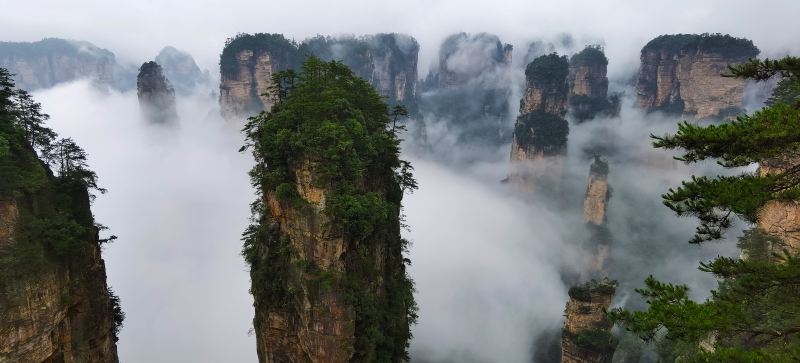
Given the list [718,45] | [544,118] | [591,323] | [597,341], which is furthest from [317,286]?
[718,45]

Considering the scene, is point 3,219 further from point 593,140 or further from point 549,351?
point 593,140

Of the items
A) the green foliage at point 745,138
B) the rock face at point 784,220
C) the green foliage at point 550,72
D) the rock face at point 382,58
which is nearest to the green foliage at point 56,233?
the green foliage at point 745,138

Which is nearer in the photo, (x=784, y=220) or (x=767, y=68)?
(x=767, y=68)

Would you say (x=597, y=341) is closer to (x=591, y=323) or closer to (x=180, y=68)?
(x=591, y=323)

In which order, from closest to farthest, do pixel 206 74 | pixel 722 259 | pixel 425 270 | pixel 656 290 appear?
pixel 722 259 → pixel 656 290 → pixel 425 270 → pixel 206 74

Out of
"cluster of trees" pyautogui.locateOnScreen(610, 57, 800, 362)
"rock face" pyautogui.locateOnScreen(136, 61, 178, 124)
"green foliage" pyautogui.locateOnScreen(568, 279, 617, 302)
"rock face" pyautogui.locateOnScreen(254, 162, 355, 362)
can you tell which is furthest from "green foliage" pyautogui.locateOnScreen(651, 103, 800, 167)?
"rock face" pyautogui.locateOnScreen(136, 61, 178, 124)

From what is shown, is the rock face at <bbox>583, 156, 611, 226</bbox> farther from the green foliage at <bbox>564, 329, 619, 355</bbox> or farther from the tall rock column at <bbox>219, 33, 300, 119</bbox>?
the tall rock column at <bbox>219, 33, 300, 119</bbox>

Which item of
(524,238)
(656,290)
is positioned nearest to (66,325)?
(656,290)
